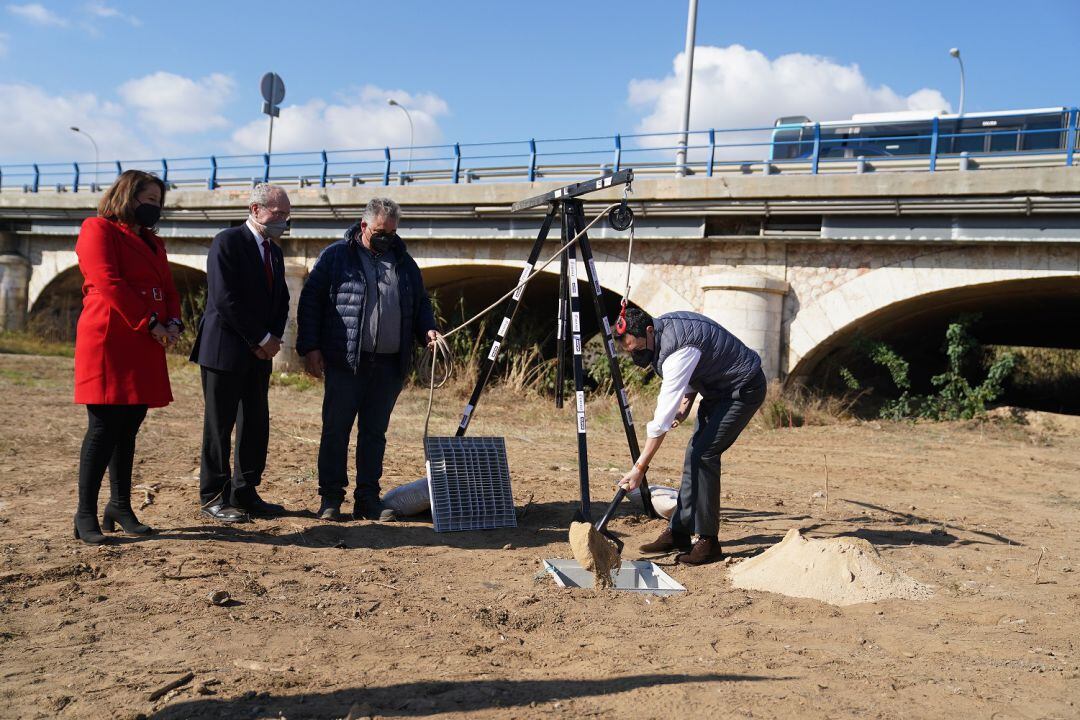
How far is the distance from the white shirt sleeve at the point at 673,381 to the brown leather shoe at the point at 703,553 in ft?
2.78

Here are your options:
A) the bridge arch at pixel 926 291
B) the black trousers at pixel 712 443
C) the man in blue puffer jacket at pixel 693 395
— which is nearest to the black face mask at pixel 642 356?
the man in blue puffer jacket at pixel 693 395

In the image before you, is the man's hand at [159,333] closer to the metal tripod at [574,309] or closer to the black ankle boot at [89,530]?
the black ankle boot at [89,530]

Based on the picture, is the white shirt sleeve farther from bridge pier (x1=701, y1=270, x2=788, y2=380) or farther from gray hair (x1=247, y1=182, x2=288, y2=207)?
bridge pier (x1=701, y1=270, x2=788, y2=380)

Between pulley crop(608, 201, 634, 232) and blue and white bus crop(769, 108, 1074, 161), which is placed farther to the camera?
blue and white bus crop(769, 108, 1074, 161)

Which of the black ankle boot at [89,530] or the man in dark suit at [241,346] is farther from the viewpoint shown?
the man in dark suit at [241,346]

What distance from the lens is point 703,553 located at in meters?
4.88

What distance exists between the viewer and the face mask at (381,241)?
5336 millimetres

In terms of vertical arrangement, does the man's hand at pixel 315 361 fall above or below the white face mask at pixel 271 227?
below

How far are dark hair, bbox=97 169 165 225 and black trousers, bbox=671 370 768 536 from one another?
3217mm

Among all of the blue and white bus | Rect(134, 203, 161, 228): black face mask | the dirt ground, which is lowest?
the dirt ground

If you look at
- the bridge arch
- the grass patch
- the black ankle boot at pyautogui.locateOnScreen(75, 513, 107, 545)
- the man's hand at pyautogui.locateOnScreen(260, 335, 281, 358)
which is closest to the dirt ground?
the black ankle boot at pyautogui.locateOnScreen(75, 513, 107, 545)

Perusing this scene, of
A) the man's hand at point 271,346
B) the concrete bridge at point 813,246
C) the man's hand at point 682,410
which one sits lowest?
the man's hand at point 682,410

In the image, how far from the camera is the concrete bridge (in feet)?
34.9

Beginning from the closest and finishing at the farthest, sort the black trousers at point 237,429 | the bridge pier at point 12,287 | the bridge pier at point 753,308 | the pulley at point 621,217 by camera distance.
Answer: the black trousers at point 237,429 → the pulley at point 621,217 → the bridge pier at point 753,308 → the bridge pier at point 12,287
